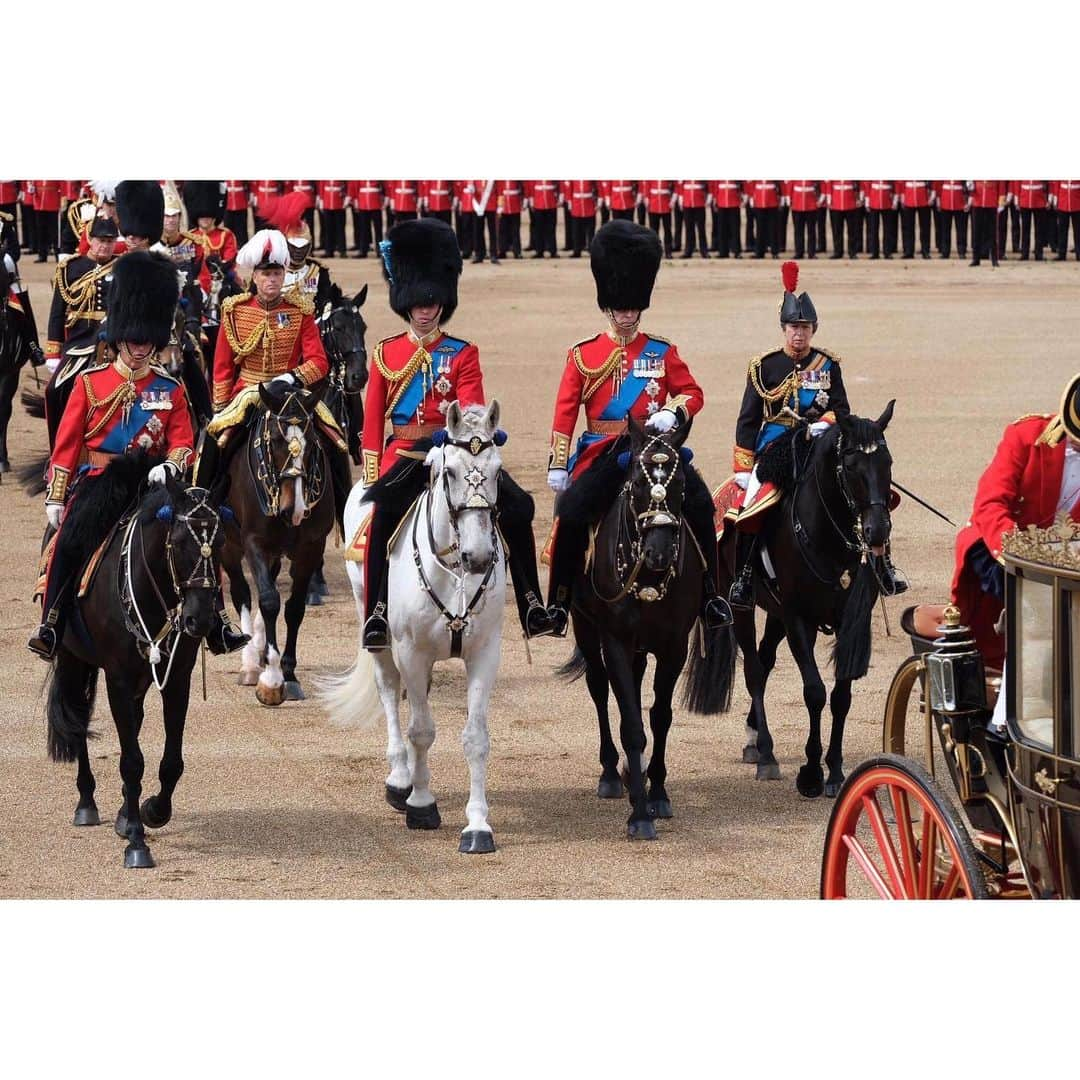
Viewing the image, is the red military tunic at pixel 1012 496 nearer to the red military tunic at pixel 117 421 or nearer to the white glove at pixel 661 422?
the white glove at pixel 661 422

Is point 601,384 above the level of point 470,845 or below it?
above

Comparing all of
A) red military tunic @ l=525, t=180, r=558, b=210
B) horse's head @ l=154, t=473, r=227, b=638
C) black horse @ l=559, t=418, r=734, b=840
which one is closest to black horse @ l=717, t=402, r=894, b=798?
black horse @ l=559, t=418, r=734, b=840

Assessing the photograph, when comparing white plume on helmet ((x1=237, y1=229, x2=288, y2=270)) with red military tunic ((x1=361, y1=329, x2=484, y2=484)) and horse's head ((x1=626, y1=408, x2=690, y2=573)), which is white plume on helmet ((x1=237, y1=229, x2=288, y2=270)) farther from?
horse's head ((x1=626, y1=408, x2=690, y2=573))

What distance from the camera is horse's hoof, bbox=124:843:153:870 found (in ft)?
26.2

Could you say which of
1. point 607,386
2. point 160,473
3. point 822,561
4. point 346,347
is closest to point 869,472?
point 822,561

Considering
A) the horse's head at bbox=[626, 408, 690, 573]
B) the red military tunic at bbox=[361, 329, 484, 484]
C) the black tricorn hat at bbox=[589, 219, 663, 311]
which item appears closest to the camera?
the horse's head at bbox=[626, 408, 690, 573]

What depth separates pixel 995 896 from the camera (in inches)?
215

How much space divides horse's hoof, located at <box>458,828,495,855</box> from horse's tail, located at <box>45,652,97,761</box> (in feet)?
5.00

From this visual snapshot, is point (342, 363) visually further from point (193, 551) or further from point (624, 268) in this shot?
point (193, 551)

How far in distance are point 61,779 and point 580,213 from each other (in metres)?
21.9

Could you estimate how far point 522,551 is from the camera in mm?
8758

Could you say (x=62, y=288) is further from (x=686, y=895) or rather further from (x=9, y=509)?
(x=686, y=895)

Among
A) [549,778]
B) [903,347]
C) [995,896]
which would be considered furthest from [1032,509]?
[903,347]

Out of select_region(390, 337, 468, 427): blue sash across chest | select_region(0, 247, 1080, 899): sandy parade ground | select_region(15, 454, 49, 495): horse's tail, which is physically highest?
select_region(390, 337, 468, 427): blue sash across chest
